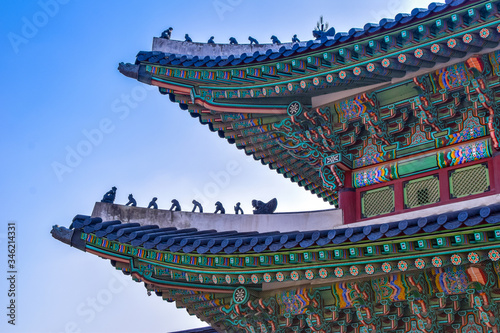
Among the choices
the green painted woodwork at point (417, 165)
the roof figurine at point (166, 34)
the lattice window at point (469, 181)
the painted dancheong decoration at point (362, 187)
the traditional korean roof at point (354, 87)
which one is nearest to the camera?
the painted dancheong decoration at point (362, 187)

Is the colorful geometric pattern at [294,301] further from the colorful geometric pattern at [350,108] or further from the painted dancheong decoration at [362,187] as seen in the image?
the colorful geometric pattern at [350,108]

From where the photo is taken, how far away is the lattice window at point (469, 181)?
1112cm

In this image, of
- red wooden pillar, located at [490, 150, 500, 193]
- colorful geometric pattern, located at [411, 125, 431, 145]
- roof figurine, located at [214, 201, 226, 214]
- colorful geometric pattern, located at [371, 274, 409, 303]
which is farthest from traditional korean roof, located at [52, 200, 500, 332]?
colorful geometric pattern, located at [411, 125, 431, 145]

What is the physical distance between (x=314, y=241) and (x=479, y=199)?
2.83m

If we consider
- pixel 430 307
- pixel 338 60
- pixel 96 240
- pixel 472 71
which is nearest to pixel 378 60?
pixel 338 60

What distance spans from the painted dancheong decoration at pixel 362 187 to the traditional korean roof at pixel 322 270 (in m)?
0.02

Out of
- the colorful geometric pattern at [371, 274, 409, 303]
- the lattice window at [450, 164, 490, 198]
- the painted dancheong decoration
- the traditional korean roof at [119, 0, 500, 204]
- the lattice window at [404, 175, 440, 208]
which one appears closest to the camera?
the painted dancheong decoration

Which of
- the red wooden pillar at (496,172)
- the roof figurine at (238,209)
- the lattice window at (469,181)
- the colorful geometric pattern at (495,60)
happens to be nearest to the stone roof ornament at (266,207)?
the roof figurine at (238,209)

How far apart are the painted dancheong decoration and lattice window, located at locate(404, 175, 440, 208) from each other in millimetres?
24

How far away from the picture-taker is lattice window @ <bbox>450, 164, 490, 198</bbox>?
11.1 m

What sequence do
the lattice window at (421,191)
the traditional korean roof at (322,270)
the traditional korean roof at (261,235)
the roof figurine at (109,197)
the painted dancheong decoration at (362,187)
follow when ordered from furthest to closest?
the roof figurine at (109,197)
the lattice window at (421,191)
the painted dancheong decoration at (362,187)
the traditional korean roof at (322,270)
the traditional korean roof at (261,235)

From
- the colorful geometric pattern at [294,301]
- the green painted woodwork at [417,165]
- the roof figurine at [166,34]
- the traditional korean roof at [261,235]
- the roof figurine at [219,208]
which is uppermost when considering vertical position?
the roof figurine at [166,34]

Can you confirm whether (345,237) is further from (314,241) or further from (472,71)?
(472,71)

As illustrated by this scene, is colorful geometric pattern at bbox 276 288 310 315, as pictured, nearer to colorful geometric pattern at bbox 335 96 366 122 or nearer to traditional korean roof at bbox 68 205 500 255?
traditional korean roof at bbox 68 205 500 255
